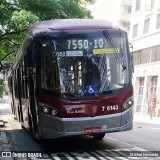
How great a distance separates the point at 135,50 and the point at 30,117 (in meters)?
31.5

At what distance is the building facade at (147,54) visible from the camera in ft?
118

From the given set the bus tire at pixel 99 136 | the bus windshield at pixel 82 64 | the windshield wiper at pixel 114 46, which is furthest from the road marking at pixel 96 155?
the windshield wiper at pixel 114 46

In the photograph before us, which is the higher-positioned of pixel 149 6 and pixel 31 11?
pixel 149 6

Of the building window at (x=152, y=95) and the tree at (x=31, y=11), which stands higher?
the tree at (x=31, y=11)

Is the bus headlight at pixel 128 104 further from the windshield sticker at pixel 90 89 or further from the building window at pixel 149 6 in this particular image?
the building window at pixel 149 6

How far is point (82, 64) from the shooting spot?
9461 millimetres

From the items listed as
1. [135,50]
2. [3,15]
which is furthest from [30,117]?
[135,50]

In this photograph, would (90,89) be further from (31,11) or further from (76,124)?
(31,11)

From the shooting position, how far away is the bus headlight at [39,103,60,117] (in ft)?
30.1

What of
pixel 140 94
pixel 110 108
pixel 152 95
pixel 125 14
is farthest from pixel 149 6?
pixel 110 108

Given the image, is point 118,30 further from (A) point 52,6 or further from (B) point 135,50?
(B) point 135,50

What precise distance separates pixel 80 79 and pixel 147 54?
97.6ft

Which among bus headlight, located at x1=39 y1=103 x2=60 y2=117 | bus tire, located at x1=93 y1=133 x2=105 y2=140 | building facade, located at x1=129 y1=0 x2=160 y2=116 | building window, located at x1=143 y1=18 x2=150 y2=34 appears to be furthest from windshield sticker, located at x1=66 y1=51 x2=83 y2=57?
building window, located at x1=143 y1=18 x2=150 y2=34

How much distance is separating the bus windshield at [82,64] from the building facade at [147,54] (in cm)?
2591
